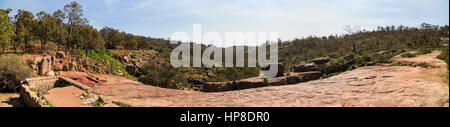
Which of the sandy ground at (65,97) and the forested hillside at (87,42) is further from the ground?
the forested hillside at (87,42)

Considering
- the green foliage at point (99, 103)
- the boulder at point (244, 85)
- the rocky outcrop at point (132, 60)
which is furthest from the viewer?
the rocky outcrop at point (132, 60)

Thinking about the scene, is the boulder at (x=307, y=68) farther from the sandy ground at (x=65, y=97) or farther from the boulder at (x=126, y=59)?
the boulder at (x=126, y=59)

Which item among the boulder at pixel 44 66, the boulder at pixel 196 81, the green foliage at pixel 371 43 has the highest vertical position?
the green foliage at pixel 371 43

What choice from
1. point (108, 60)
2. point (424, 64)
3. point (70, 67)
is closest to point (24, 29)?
point (108, 60)

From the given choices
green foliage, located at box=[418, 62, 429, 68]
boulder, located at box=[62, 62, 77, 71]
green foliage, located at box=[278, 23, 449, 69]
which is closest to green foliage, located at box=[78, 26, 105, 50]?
boulder, located at box=[62, 62, 77, 71]

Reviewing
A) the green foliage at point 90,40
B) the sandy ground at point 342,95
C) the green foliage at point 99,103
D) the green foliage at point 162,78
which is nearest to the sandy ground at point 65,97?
the sandy ground at point 342,95

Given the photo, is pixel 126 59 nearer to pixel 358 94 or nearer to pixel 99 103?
pixel 99 103

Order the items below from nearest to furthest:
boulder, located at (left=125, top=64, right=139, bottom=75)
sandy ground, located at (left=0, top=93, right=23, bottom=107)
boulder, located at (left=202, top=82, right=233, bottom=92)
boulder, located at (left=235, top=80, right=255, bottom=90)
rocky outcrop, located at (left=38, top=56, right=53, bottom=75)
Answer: sandy ground, located at (left=0, top=93, right=23, bottom=107) → rocky outcrop, located at (left=38, top=56, right=53, bottom=75) → boulder, located at (left=235, top=80, right=255, bottom=90) → boulder, located at (left=202, top=82, right=233, bottom=92) → boulder, located at (left=125, top=64, right=139, bottom=75)

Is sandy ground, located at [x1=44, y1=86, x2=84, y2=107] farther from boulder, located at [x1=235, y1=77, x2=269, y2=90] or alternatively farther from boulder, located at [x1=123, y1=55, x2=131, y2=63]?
boulder, located at [x1=123, y1=55, x2=131, y2=63]

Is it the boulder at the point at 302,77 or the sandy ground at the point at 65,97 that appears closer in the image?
the sandy ground at the point at 65,97

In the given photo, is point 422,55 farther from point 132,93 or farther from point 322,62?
point 132,93

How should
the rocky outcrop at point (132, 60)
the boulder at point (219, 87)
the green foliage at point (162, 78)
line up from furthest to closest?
the rocky outcrop at point (132, 60) < the green foliage at point (162, 78) < the boulder at point (219, 87)
